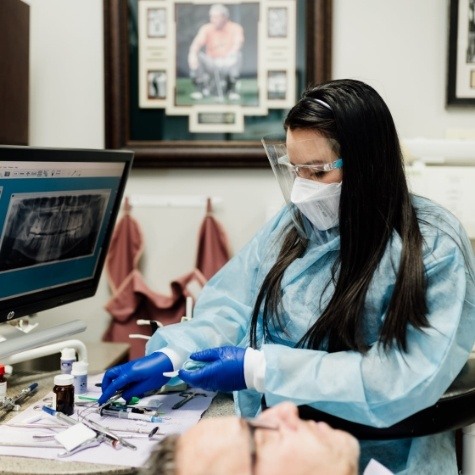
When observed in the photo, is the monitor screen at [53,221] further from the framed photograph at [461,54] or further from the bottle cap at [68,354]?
the framed photograph at [461,54]

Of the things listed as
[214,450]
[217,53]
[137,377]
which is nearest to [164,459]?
[214,450]

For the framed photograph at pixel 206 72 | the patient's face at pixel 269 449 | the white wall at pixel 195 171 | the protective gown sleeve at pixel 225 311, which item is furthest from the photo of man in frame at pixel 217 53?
the patient's face at pixel 269 449

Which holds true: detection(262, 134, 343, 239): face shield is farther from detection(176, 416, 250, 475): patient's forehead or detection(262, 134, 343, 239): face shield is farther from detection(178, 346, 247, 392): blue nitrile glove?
detection(176, 416, 250, 475): patient's forehead

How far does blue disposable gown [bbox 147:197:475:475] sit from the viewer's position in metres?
1.25

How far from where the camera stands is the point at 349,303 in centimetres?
137

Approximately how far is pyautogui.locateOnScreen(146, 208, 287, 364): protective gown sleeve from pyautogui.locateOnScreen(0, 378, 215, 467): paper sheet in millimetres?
114

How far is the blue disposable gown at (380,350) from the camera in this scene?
125 cm

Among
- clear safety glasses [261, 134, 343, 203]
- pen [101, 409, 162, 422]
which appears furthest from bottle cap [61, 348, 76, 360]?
clear safety glasses [261, 134, 343, 203]

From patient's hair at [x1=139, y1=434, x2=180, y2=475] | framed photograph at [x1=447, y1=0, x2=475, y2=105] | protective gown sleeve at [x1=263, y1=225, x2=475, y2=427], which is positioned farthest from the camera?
framed photograph at [x1=447, y1=0, x2=475, y2=105]

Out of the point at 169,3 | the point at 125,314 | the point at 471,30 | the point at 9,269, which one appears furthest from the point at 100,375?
the point at 471,30

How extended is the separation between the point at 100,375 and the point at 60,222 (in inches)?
16.2

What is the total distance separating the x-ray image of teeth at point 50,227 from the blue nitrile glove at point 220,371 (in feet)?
1.63

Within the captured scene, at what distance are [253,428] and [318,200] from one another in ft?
2.06

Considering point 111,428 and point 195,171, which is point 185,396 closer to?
point 111,428
